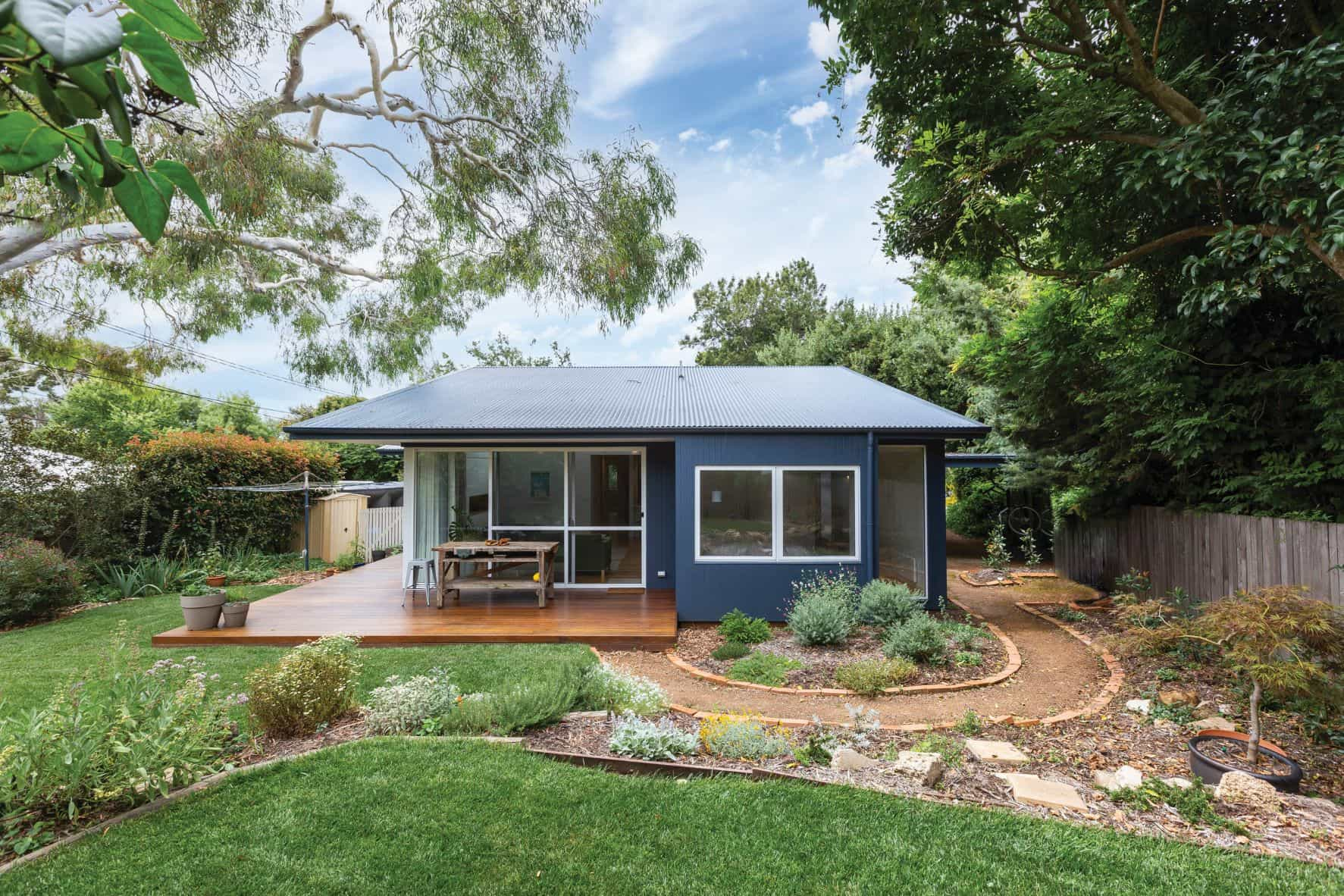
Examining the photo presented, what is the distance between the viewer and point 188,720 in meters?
3.79

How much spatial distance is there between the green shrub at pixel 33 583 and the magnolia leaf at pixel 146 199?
10336 millimetres

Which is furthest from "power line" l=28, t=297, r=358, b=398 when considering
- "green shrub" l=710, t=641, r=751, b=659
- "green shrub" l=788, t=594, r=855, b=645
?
"green shrub" l=788, t=594, r=855, b=645

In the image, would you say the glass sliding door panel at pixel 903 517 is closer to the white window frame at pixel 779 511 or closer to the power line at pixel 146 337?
the white window frame at pixel 779 511

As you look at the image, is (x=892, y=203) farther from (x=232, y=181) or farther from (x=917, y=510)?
(x=232, y=181)

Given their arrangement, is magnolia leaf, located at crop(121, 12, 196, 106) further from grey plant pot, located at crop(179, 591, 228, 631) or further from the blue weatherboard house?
grey plant pot, located at crop(179, 591, 228, 631)

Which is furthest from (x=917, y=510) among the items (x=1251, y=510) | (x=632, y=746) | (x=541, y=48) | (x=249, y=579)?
(x=249, y=579)

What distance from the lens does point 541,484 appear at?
9.48m

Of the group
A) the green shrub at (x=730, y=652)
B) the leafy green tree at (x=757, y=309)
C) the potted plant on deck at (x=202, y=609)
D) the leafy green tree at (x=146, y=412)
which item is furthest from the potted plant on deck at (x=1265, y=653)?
the leafy green tree at (x=146, y=412)

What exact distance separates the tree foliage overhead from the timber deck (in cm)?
534

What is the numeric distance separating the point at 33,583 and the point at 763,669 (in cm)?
911

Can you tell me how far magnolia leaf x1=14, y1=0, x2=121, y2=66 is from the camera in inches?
17.3

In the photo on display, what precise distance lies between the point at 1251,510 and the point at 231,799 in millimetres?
9201

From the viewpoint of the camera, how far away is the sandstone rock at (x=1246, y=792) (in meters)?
3.56

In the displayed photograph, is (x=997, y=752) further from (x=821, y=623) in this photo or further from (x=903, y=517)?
(x=903, y=517)
